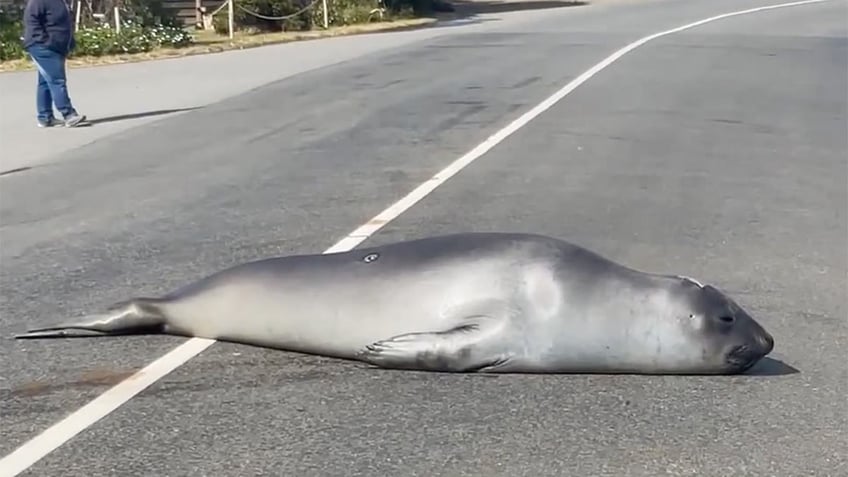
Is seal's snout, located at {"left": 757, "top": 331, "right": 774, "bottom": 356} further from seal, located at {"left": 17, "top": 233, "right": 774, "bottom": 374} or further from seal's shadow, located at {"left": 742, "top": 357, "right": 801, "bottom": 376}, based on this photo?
seal's shadow, located at {"left": 742, "top": 357, "right": 801, "bottom": 376}

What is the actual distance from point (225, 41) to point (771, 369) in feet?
84.9

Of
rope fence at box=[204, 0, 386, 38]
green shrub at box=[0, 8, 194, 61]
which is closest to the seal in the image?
green shrub at box=[0, 8, 194, 61]

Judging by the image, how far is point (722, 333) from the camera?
6246mm

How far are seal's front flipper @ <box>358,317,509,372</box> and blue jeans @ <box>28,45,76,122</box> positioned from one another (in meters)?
11.4

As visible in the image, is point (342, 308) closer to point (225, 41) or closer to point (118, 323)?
point (118, 323)

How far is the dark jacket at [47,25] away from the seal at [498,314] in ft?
36.2

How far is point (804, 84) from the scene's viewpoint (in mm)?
20906

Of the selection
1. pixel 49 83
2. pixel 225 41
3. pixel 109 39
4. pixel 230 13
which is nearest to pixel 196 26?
pixel 230 13


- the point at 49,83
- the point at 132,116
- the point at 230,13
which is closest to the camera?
the point at 49,83

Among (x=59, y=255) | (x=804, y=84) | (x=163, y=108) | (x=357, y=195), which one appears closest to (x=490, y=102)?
(x=163, y=108)

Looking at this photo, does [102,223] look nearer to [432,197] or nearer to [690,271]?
[432,197]

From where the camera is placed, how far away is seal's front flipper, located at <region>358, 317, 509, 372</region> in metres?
6.24

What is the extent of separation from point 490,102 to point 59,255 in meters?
9.41

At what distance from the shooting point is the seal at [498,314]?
6238mm
